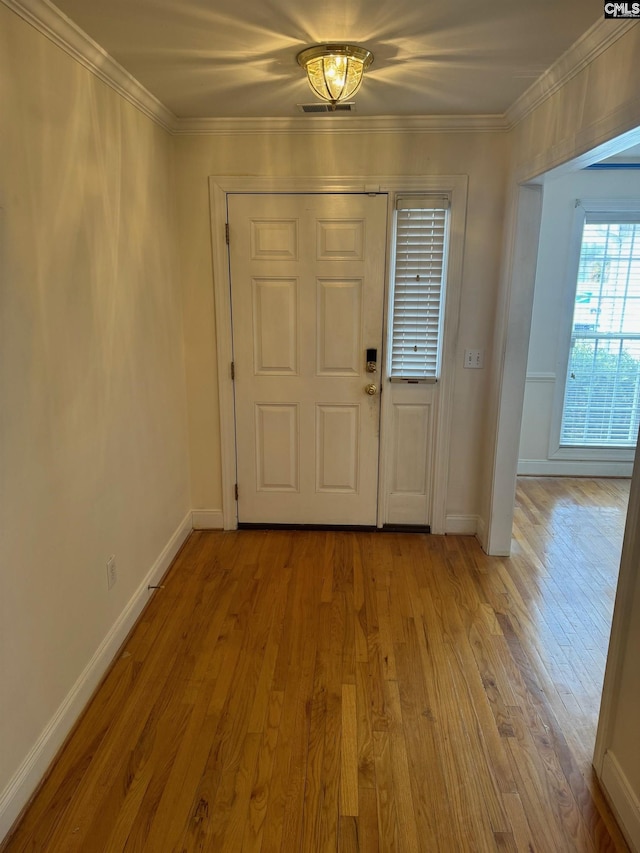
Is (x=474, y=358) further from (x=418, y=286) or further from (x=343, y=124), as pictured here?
(x=343, y=124)

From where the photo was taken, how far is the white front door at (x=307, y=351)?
120 inches

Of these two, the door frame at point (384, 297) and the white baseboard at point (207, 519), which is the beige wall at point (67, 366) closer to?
the door frame at point (384, 297)

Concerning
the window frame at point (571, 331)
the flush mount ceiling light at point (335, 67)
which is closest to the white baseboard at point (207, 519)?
the flush mount ceiling light at point (335, 67)

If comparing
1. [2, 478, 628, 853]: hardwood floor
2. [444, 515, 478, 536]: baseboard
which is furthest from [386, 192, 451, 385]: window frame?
[2, 478, 628, 853]: hardwood floor

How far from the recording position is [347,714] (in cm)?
199

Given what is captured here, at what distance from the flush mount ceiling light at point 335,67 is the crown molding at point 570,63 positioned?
74 centimetres

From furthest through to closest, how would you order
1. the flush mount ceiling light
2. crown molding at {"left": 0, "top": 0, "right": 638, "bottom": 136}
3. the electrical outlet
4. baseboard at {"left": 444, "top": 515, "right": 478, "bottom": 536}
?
baseboard at {"left": 444, "top": 515, "right": 478, "bottom": 536}
the electrical outlet
the flush mount ceiling light
crown molding at {"left": 0, "top": 0, "right": 638, "bottom": 136}

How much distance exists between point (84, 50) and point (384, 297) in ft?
5.89

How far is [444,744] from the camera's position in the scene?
1867 millimetres

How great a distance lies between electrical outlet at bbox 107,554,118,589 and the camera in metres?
2.25

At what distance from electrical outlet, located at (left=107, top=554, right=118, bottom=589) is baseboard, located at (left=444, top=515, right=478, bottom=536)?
2001 mm

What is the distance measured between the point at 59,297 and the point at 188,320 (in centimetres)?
139

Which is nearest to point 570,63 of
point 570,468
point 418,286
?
point 418,286

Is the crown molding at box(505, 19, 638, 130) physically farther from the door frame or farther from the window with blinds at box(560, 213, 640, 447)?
the window with blinds at box(560, 213, 640, 447)
